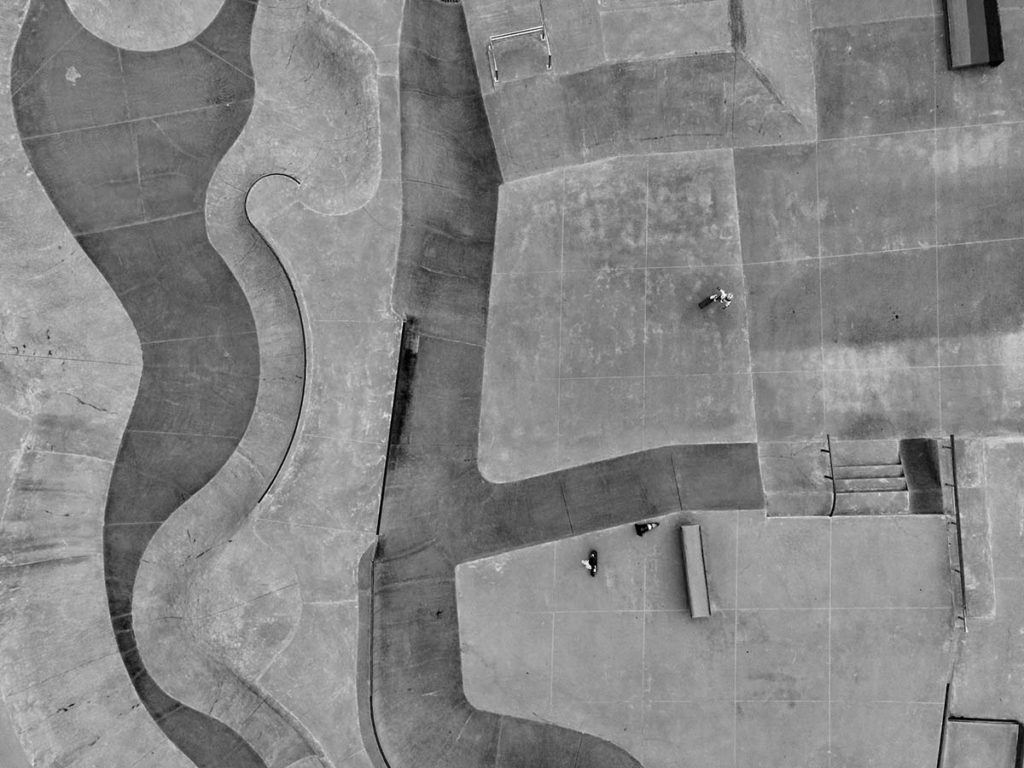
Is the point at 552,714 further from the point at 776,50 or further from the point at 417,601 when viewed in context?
the point at 776,50

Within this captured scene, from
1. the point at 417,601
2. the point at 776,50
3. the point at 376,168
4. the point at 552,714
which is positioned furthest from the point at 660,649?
the point at 776,50

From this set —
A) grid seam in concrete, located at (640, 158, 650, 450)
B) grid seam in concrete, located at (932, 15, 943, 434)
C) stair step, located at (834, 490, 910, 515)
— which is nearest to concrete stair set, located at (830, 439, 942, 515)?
stair step, located at (834, 490, 910, 515)

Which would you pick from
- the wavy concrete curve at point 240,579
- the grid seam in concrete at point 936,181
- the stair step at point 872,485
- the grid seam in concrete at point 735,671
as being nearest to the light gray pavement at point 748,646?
the grid seam in concrete at point 735,671

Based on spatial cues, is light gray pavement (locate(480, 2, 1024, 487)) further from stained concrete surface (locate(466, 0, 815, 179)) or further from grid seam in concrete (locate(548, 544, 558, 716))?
grid seam in concrete (locate(548, 544, 558, 716))

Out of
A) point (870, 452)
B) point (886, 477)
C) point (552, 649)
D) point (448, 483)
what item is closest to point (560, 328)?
point (448, 483)

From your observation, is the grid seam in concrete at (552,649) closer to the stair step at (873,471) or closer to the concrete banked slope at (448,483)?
the concrete banked slope at (448,483)

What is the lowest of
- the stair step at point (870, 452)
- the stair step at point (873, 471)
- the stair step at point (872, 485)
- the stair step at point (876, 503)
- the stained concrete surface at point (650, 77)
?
the stair step at point (876, 503)
